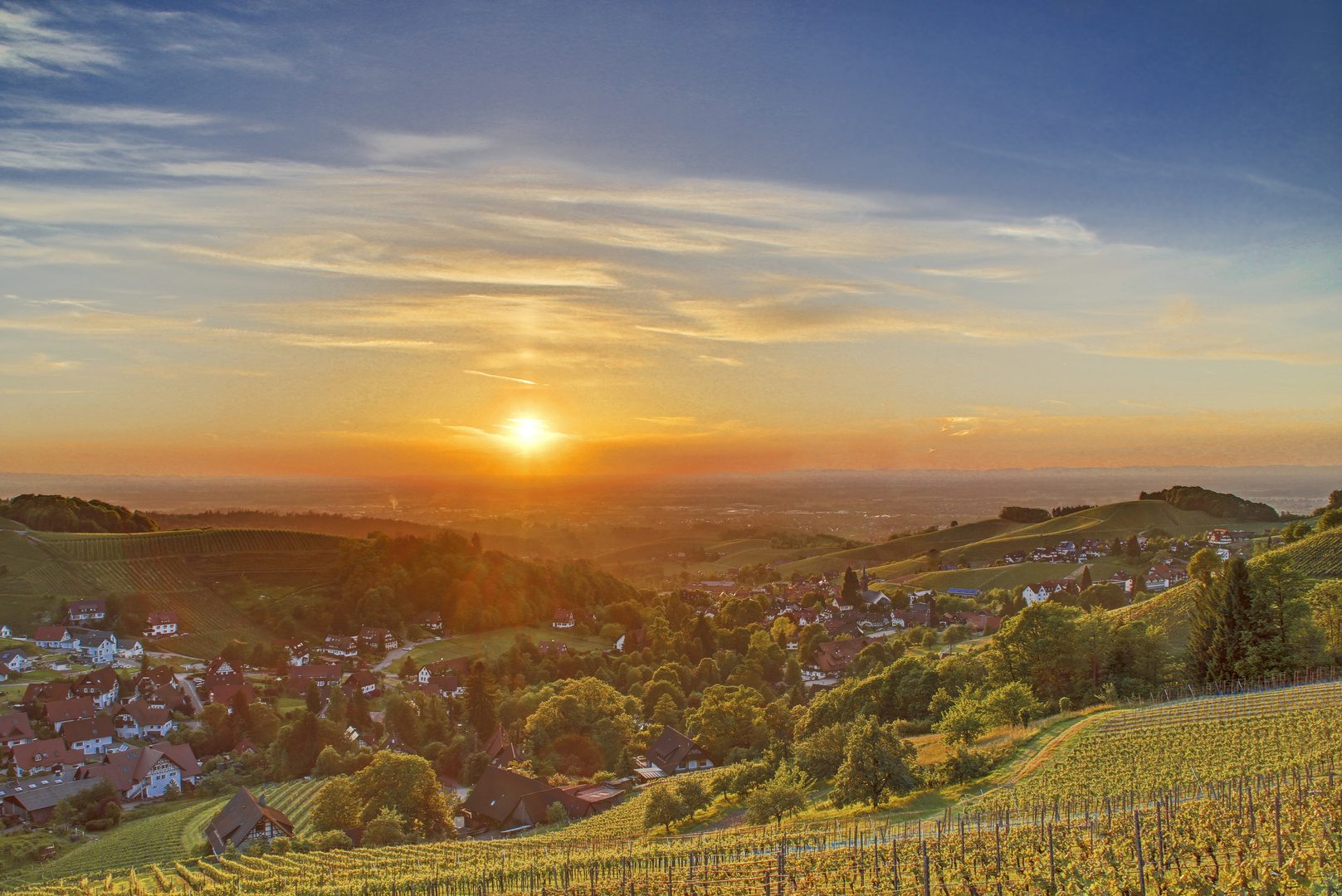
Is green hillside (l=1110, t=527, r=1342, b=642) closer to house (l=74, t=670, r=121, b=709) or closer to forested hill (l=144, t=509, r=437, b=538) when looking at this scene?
house (l=74, t=670, r=121, b=709)

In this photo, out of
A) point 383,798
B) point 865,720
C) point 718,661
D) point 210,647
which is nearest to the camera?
point 865,720

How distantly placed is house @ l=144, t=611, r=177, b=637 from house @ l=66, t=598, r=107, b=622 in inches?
140

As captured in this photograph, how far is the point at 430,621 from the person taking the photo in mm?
83062

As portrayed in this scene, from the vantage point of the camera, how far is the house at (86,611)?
66.8 m

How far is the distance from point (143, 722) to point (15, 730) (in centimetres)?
692

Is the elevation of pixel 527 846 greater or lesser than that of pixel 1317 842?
lesser

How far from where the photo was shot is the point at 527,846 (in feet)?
85.5

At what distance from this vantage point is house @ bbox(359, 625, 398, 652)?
7144 cm

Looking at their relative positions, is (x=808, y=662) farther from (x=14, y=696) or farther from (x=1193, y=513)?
(x=1193, y=513)

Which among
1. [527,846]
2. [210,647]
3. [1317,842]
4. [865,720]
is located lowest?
[210,647]

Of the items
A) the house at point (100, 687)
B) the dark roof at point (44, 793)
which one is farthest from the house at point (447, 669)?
the dark roof at point (44, 793)

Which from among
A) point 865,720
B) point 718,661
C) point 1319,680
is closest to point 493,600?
point 718,661

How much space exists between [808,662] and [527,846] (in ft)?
132

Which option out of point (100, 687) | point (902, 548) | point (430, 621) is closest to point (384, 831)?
point (100, 687)
